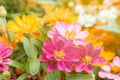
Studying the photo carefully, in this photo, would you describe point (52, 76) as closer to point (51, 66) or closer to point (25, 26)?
point (51, 66)

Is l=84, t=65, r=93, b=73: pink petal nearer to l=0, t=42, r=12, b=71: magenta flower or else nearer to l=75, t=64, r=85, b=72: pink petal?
l=75, t=64, r=85, b=72: pink petal

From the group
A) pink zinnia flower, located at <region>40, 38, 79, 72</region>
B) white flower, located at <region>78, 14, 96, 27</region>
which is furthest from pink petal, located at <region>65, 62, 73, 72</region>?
white flower, located at <region>78, 14, 96, 27</region>

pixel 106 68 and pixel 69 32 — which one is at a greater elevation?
pixel 69 32

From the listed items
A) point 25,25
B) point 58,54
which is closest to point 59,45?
point 58,54

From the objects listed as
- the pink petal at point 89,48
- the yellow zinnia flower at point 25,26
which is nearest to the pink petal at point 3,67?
the yellow zinnia flower at point 25,26

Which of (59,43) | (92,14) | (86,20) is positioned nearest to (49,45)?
(59,43)

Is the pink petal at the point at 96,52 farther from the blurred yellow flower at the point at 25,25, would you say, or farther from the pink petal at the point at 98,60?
the blurred yellow flower at the point at 25,25
